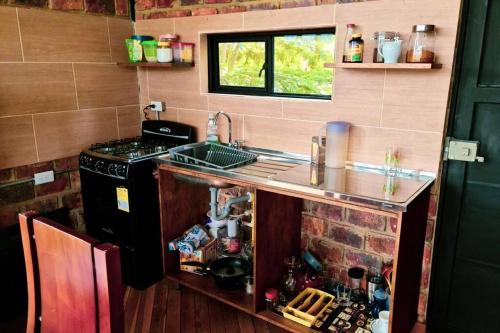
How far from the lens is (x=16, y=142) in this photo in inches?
98.0

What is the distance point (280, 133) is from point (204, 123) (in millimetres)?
628

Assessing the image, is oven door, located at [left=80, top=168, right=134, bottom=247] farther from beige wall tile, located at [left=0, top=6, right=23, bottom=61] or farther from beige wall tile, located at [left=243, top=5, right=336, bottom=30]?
beige wall tile, located at [left=243, top=5, right=336, bottom=30]

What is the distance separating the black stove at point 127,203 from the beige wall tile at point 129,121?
0.30m

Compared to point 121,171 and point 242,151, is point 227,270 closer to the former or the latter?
point 242,151

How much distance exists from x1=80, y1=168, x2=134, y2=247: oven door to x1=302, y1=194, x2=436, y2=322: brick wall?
43.8 inches

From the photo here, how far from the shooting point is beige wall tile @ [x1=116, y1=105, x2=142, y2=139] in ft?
10.1

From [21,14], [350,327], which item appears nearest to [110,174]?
[21,14]

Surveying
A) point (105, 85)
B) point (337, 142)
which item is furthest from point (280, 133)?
point (105, 85)

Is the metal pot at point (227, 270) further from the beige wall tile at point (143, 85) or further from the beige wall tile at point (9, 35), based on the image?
the beige wall tile at point (9, 35)

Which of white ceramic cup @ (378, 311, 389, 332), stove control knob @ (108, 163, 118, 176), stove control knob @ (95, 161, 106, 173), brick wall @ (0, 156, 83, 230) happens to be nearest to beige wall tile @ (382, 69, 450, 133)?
white ceramic cup @ (378, 311, 389, 332)

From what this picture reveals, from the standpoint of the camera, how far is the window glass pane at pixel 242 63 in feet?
8.78

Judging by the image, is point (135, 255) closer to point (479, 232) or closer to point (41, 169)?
point (41, 169)

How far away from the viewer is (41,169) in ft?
8.64


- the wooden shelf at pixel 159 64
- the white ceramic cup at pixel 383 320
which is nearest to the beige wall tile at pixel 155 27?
the wooden shelf at pixel 159 64
